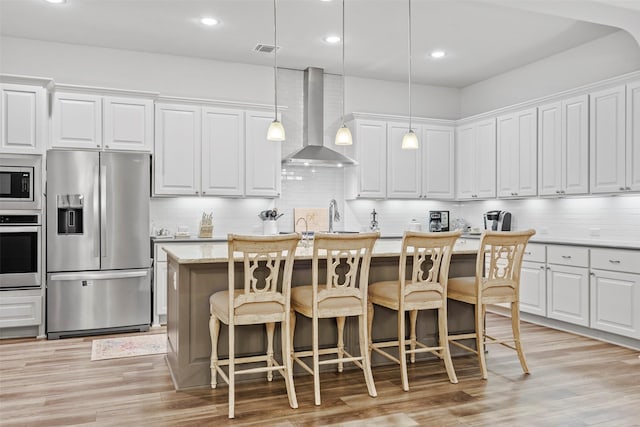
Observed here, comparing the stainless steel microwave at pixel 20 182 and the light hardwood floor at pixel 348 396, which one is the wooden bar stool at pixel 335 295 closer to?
the light hardwood floor at pixel 348 396

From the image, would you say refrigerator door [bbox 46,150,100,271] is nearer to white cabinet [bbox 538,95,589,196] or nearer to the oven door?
the oven door

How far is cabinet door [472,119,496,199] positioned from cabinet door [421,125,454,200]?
0.43 m

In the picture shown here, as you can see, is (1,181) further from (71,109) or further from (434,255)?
(434,255)

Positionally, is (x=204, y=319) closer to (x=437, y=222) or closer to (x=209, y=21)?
(x=209, y=21)

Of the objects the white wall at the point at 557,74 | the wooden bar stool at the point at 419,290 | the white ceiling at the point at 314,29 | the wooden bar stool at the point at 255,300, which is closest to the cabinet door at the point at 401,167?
the white ceiling at the point at 314,29

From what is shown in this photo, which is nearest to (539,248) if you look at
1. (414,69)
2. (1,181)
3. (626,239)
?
(626,239)

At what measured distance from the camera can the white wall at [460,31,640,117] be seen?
17.5ft

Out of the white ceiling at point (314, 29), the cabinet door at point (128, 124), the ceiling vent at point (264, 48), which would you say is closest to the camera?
the white ceiling at point (314, 29)

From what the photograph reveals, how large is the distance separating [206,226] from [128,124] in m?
1.41

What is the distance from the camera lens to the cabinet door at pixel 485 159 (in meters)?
6.57

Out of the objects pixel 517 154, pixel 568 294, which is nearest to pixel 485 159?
pixel 517 154

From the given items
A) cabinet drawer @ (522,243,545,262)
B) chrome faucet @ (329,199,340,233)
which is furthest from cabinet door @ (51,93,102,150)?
cabinet drawer @ (522,243,545,262)

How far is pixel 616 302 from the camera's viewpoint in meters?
4.72

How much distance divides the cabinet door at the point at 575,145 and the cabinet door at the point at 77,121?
15.9 ft
